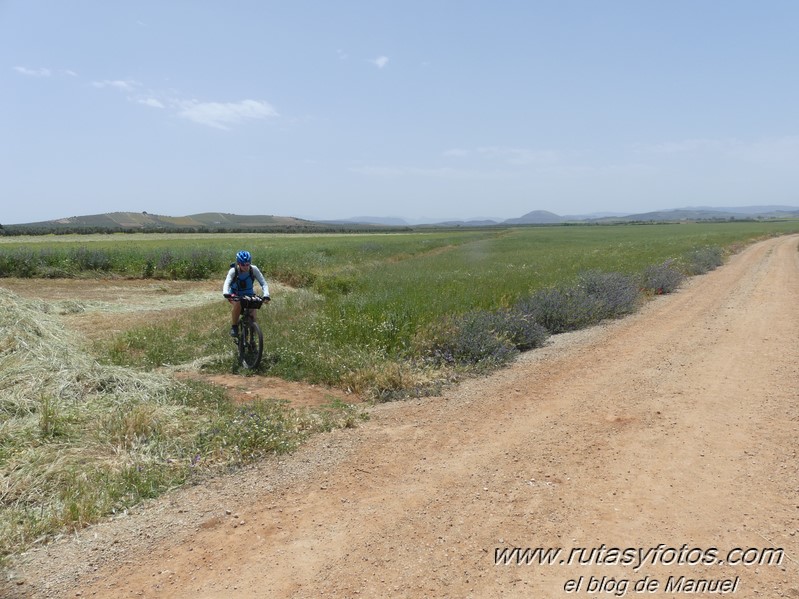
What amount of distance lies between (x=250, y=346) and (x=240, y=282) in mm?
1088

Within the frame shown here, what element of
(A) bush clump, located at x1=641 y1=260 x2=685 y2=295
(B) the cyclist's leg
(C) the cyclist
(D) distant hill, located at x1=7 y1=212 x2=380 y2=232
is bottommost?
(A) bush clump, located at x1=641 y1=260 x2=685 y2=295

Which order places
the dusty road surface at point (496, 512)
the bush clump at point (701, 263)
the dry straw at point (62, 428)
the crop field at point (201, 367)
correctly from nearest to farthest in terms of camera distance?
1. the dusty road surface at point (496, 512)
2. the dry straw at point (62, 428)
3. the crop field at point (201, 367)
4. the bush clump at point (701, 263)

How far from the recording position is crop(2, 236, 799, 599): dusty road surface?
326 centimetres

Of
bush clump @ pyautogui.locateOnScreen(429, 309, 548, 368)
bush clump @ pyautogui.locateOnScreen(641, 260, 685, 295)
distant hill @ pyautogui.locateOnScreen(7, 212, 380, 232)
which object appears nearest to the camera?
bush clump @ pyautogui.locateOnScreen(429, 309, 548, 368)

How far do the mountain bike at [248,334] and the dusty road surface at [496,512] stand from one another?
278cm

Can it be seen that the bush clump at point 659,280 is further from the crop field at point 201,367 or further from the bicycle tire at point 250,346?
the bicycle tire at point 250,346

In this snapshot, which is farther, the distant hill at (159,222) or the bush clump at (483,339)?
the distant hill at (159,222)

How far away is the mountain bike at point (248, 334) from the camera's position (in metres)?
8.48

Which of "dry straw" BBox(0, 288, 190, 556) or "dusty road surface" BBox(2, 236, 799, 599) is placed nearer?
"dusty road surface" BBox(2, 236, 799, 599)

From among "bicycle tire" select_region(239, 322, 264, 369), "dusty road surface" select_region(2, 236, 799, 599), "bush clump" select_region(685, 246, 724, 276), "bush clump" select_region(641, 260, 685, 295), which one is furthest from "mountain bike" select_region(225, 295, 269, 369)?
"bush clump" select_region(685, 246, 724, 276)

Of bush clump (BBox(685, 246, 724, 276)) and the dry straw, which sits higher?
bush clump (BBox(685, 246, 724, 276))

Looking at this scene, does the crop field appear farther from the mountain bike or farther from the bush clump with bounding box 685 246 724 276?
the bush clump with bounding box 685 246 724 276

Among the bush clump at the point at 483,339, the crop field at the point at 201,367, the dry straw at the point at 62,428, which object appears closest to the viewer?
the dry straw at the point at 62,428

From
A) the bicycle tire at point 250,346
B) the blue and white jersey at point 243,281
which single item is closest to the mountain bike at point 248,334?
the bicycle tire at point 250,346
